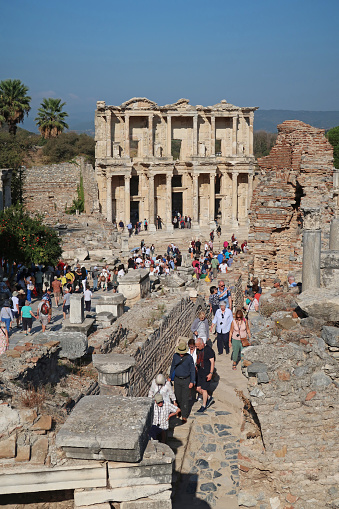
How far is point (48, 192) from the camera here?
4959cm

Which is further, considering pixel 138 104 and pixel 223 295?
pixel 138 104

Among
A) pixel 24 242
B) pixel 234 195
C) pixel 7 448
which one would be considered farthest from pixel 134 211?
pixel 7 448

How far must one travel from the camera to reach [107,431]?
4.56 metres

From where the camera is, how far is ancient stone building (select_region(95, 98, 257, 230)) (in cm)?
4691

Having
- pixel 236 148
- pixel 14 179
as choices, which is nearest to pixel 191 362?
pixel 14 179

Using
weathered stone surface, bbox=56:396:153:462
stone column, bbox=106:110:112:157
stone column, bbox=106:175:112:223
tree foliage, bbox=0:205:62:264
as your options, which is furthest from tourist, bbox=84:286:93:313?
stone column, bbox=106:110:112:157

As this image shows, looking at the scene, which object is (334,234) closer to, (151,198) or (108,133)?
(151,198)

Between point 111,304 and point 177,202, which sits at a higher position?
point 177,202

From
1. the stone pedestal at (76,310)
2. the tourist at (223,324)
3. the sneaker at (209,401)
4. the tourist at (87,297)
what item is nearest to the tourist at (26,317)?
the tourist at (87,297)

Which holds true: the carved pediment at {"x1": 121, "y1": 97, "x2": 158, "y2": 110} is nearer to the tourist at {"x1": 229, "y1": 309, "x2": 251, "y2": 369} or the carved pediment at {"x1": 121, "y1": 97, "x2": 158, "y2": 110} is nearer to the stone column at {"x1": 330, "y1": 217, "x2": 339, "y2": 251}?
the stone column at {"x1": 330, "y1": 217, "x2": 339, "y2": 251}

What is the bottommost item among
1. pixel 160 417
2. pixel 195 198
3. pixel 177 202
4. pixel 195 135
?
pixel 160 417

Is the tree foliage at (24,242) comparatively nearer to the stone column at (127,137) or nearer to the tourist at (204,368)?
the tourist at (204,368)

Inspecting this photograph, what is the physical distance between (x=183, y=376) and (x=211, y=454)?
1.31 metres

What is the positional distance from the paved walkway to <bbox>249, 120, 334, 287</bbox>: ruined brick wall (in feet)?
17.1
